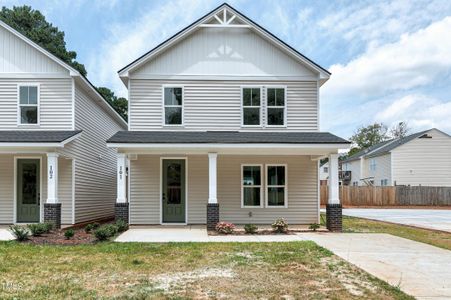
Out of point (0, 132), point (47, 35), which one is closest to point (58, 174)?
point (0, 132)

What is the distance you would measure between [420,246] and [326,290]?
5.95m

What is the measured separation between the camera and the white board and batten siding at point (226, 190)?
15.4 m

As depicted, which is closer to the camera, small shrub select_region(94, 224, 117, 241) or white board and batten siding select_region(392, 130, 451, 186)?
small shrub select_region(94, 224, 117, 241)

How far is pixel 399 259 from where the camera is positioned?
30.0 ft

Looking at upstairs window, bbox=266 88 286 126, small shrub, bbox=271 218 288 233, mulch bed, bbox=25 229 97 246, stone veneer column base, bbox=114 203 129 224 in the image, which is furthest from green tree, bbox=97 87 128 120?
small shrub, bbox=271 218 288 233

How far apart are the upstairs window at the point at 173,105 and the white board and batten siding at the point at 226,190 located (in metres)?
1.44

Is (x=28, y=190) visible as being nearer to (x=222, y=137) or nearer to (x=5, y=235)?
(x=5, y=235)

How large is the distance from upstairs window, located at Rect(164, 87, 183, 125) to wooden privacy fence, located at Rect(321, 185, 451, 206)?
23.3 m

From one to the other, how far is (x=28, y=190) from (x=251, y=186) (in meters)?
8.23

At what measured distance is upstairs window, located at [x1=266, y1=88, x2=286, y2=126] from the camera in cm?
1585

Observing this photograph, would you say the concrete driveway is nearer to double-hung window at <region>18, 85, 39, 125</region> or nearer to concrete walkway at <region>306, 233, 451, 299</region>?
concrete walkway at <region>306, 233, 451, 299</region>

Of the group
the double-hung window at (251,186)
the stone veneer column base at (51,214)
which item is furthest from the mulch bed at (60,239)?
the double-hung window at (251,186)

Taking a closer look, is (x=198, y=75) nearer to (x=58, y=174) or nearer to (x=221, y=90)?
(x=221, y=90)

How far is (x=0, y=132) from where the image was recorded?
570 inches
